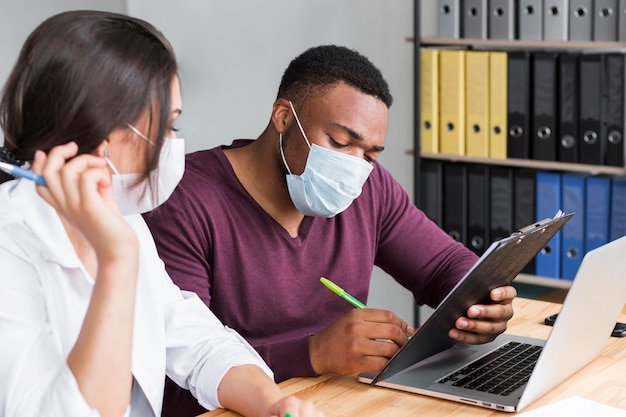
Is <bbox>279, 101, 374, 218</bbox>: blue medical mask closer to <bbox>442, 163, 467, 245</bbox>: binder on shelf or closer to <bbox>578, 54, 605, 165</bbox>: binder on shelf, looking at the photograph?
<bbox>578, 54, 605, 165</bbox>: binder on shelf

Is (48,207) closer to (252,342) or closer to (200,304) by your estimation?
(200,304)

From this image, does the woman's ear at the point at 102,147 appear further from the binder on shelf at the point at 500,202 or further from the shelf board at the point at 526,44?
the binder on shelf at the point at 500,202

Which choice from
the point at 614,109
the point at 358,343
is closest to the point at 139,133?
the point at 358,343

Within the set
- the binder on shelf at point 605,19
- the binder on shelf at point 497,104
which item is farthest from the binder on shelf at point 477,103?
the binder on shelf at point 605,19

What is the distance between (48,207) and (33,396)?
27 centimetres

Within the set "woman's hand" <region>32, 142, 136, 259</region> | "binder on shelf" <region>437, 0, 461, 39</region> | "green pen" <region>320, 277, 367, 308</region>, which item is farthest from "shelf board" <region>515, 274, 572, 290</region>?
"woman's hand" <region>32, 142, 136, 259</region>

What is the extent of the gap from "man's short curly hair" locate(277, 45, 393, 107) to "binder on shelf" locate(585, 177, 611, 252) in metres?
1.38

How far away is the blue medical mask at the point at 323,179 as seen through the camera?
1.78m

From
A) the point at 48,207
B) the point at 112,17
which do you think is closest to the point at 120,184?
the point at 48,207

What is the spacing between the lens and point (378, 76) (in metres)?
1.84

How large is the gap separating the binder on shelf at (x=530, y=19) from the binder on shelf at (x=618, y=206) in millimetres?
514

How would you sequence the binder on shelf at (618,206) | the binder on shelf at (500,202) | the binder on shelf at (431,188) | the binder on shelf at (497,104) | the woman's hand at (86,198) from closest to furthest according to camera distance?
the woman's hand at (86,198) → the binder on shelf at (618,206) → the binder on shelf at (497,104) → the binder on shelf at (500,202) → the binder on shelf at (431,188)

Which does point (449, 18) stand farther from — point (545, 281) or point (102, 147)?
point (102, 147)

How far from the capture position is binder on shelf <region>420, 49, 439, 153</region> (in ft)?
10.6
